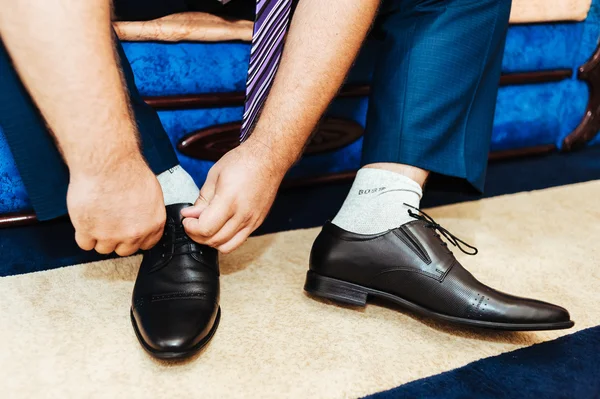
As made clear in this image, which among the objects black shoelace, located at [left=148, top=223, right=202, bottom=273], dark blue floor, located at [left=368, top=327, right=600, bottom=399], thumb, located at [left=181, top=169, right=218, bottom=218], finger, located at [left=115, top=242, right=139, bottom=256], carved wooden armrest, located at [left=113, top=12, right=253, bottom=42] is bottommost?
dark blue floor, located at [left=368, top=327, right=600, bottom=399]

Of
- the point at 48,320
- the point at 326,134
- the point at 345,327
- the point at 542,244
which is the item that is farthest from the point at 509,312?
the point at 48,320

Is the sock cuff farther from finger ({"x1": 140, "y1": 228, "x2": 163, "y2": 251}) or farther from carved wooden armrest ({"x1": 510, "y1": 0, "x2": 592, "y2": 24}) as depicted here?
carved wooden armrest ({"x1": 510, "y1": 0, "x2": 592, "y2": 24})

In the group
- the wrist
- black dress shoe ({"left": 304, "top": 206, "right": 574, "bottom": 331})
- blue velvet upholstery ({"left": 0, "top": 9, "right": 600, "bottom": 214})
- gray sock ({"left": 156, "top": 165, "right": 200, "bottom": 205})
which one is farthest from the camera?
blue velvet upholstery ({"left": 0, "top": 9, "right": 600, "bottom": 214})

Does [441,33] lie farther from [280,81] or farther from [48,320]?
[48,320]

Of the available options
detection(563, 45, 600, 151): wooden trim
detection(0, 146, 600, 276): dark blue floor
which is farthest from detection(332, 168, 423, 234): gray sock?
detection(563, 45, 600, 151): wooden trim

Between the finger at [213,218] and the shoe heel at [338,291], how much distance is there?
0.61 feet

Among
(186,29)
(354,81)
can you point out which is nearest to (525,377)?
(354,81)

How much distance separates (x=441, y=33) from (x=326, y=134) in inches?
13.6

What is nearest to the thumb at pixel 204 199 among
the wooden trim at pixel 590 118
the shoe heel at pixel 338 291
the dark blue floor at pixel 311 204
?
the shoe heel at pixel 338 291

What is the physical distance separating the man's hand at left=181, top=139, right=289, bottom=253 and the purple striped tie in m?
0.11

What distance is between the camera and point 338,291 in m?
0.74

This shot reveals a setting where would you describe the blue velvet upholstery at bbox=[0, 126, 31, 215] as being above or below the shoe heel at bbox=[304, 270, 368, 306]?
above

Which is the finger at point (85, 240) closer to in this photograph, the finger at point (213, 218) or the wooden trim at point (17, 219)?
the finger at point (213, 218)

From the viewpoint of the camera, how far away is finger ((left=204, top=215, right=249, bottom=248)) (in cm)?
66
